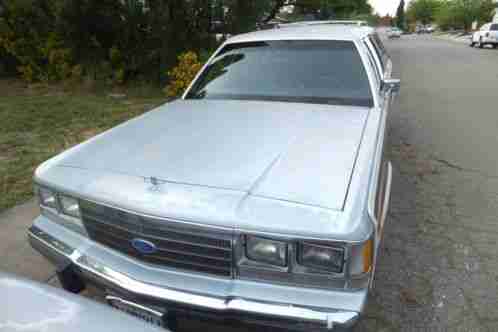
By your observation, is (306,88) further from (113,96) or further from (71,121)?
(113,96)

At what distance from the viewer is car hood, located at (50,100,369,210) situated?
1.78 m

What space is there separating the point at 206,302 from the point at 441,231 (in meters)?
2.36

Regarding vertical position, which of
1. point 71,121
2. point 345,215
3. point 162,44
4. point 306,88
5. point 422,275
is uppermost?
point 162,44

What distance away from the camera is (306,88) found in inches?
122

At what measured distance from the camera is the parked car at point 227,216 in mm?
1553

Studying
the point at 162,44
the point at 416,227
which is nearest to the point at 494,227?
the point at 416,227

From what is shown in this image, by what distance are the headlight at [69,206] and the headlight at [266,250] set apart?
37.9 inches

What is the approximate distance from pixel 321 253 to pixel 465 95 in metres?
8.61

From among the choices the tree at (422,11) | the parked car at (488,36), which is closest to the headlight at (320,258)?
the parked car at (488,36)

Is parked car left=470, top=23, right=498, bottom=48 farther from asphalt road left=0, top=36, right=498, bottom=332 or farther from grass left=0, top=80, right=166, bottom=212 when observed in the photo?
grass left=0, top=80, right=166, bottom=212

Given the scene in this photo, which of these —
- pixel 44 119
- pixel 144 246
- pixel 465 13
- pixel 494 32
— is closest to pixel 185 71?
pixel 44 119

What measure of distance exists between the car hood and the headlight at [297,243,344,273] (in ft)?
0.61

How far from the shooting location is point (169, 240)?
1.69 meters

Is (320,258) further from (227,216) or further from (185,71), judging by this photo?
(185,71)
